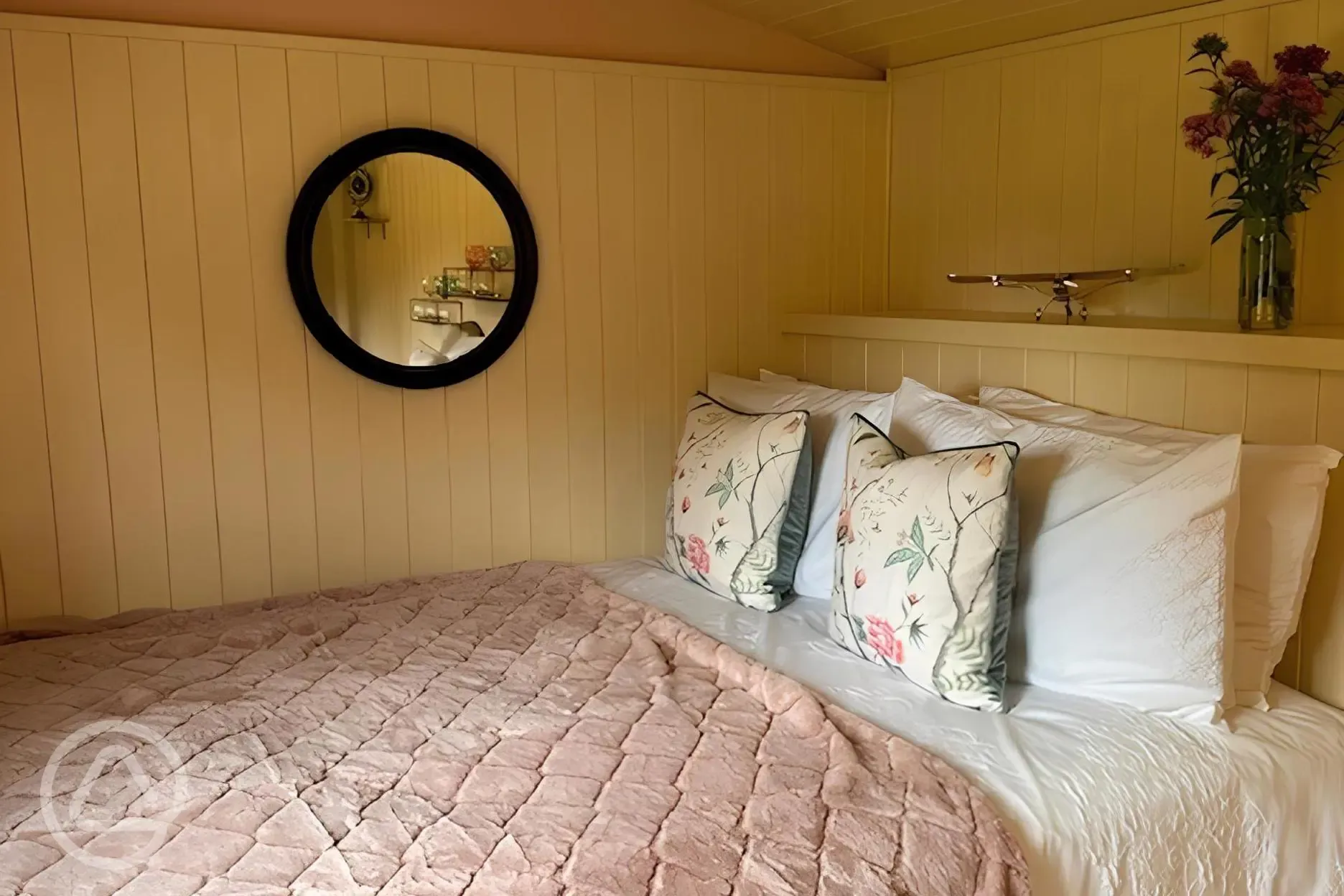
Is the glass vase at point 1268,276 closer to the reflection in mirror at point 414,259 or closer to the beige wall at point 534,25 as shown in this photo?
the beige wall at point 534,25

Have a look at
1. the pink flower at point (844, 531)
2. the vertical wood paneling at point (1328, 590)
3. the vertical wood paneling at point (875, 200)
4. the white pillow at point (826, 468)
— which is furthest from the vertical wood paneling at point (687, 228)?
the vertical wood paneling at point (1328, 590)

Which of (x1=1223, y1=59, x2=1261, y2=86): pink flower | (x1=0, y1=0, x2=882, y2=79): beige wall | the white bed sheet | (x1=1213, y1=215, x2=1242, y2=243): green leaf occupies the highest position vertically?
(x1=0, y1=0, x2=882, y2=79): beige wall

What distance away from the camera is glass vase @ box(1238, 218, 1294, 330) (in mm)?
1965

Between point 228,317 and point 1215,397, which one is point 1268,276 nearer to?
point 1215,397

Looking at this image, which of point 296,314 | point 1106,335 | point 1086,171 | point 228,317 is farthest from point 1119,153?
point 228,317

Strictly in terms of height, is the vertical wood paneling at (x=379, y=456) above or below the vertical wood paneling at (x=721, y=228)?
below

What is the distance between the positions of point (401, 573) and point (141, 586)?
1.79 ft

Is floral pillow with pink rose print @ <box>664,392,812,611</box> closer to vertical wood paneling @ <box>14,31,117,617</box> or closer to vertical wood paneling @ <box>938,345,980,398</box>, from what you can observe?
vertical wood paneling @ <box>938,345,980,398</box>

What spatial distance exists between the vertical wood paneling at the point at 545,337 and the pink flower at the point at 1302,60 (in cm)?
150

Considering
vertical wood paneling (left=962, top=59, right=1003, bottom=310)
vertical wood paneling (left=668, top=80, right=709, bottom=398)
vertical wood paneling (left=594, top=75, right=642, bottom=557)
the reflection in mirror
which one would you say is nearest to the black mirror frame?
the reflection in mirror

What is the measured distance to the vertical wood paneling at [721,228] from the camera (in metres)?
2.79

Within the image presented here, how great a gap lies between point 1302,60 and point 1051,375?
70cm

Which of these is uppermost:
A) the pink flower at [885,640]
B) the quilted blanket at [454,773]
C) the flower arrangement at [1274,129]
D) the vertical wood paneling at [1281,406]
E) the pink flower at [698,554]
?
the flower arrangement at [1274,129]

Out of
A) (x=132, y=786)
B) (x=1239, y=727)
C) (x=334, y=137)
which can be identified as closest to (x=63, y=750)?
(x=132, y=786)
